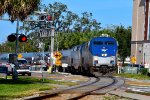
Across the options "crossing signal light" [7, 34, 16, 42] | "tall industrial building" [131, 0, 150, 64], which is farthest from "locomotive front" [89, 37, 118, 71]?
"tall industrial building" [131, 0, 150, 64]

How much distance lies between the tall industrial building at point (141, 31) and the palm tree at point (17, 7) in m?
49.5

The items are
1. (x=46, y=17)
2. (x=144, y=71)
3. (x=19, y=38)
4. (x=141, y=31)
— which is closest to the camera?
(x=19, y=38)

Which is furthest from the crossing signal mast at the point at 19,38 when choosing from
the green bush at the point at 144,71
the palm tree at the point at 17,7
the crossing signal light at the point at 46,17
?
the green bush at the point at 144,71

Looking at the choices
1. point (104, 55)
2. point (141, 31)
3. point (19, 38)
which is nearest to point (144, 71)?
point (104, 55)

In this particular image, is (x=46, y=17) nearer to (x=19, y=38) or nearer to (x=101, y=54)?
(x=101, y=54)

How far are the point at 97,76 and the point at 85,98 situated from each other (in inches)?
1056

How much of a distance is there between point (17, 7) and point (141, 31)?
55789 mm

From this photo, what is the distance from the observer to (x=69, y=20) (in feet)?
385

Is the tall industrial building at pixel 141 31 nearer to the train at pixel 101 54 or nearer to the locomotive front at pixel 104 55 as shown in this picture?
the train at pixel 101 54

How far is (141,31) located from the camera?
83625 mm

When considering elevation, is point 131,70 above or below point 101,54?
below

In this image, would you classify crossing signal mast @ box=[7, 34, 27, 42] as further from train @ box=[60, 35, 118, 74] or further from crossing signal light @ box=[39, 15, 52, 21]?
crossing signal light @ box=[39, 15, 52, 21]

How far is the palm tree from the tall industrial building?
1948 inches

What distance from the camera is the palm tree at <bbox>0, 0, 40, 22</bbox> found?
29344 millimetres
